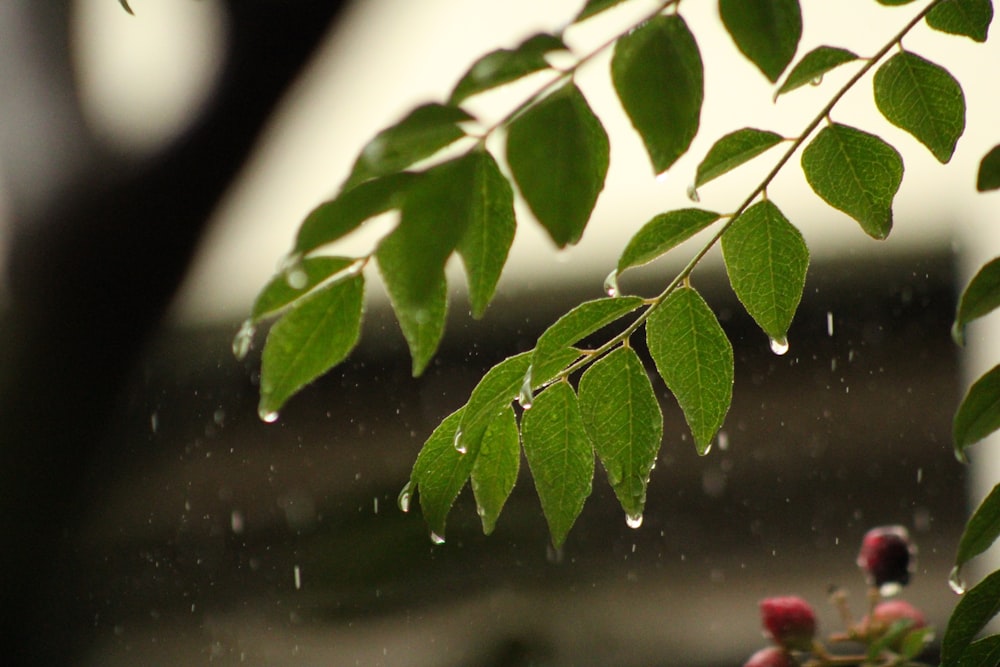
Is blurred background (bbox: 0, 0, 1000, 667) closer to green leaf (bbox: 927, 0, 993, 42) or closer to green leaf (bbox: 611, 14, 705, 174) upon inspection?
green leaf (bbox: 927, 0, 993, 42)

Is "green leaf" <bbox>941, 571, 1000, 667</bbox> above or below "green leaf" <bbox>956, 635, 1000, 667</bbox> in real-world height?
A: above

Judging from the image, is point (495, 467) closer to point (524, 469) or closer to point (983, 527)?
point (983, 527)

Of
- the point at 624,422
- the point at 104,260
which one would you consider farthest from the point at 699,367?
the point at 104,260

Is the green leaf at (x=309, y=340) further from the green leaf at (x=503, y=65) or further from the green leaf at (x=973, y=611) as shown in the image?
the green leaf at (x=973, y=611)

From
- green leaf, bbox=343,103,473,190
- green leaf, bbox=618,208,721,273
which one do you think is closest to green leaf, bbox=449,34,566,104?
green leaf, bbox=343,103,473,190

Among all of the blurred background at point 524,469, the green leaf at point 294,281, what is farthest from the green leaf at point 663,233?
the blurred background at point 524,469

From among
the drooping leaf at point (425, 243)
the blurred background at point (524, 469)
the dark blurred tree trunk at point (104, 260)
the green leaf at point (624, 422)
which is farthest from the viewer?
the blurred background at point (524, 469)
